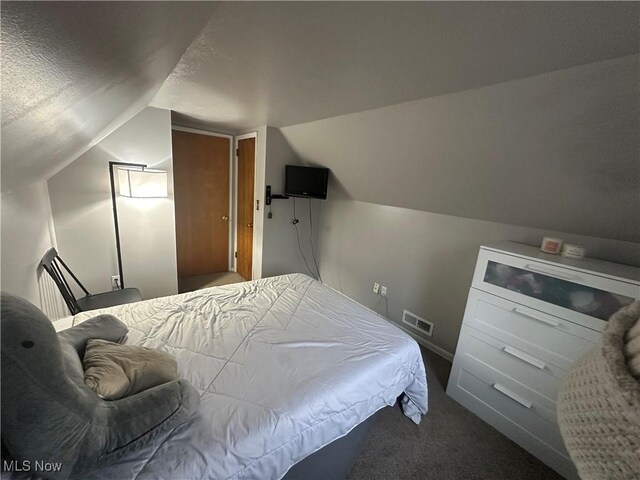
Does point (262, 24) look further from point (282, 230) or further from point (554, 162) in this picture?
point (282, 230)

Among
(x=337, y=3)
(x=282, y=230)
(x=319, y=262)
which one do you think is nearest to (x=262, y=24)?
(x=337, y=3)

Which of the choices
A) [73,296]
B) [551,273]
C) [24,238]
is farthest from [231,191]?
[551,273]

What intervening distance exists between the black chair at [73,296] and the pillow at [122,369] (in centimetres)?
116

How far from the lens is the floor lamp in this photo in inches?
94.5

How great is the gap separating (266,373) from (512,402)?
5.58 feet

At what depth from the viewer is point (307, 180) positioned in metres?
3.26

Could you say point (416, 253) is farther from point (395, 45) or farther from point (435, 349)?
point (395, 45)

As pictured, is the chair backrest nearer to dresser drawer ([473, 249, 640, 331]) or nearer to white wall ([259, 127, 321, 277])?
white wall ([259, 127, 321, 277])

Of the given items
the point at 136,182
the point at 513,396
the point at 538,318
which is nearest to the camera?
the point at 538,318

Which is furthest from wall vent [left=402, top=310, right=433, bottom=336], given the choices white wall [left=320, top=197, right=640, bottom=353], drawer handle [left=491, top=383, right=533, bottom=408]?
drawer handle [left=491, top=383, right=533, bottom=408]

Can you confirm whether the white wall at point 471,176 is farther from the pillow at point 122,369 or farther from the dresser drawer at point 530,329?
the pillow at point 122,369

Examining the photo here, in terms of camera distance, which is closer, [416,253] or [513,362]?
[513,362]

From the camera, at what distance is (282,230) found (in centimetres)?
365

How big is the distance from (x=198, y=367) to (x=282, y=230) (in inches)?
94.9
